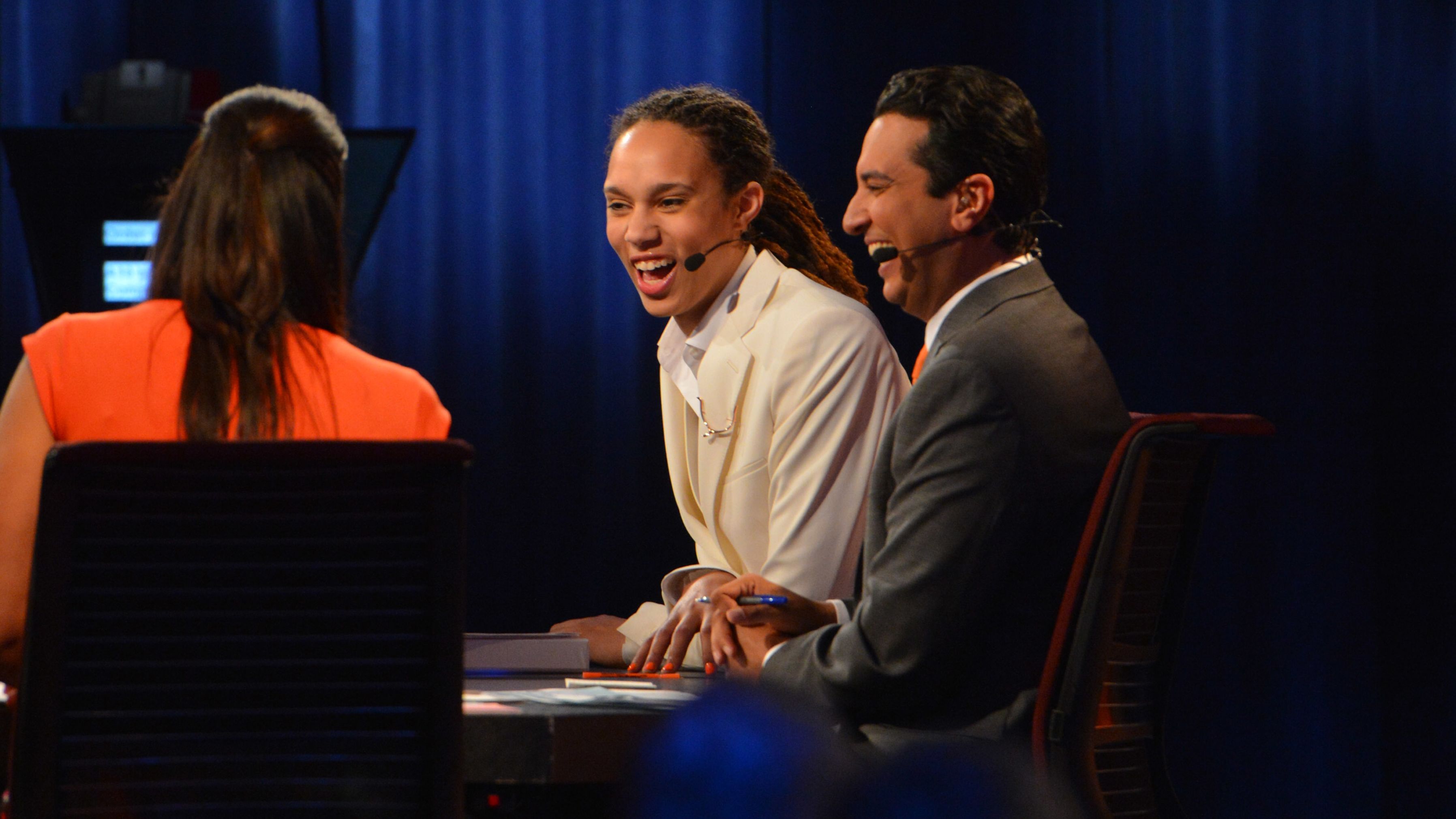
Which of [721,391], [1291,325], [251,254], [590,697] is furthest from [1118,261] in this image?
[251,254]

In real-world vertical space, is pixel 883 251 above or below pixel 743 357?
above

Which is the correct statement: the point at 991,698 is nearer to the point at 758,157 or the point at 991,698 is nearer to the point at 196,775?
the point at 196,775

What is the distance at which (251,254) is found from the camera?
3.90 feet

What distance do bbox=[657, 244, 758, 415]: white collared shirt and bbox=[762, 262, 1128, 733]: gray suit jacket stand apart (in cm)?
75

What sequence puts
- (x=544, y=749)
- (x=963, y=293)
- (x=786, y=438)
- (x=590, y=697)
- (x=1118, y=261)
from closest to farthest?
(x=544, y=749), (x=590, y=697), (x=963, y=293), (x=786, y=438), (x=1118, y=261)

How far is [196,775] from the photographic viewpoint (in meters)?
0.99

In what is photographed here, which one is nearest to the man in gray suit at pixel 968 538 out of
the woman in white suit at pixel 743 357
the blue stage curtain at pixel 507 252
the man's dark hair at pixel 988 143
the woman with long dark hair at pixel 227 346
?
the man's dark hair at pixel 988 143

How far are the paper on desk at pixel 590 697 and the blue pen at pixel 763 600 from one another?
172 mm

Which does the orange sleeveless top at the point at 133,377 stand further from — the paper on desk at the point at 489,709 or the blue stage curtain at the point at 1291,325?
the blue stage curtain at the point at 1291,325

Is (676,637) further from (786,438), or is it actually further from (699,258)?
(699,258)

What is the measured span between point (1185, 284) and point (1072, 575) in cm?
261

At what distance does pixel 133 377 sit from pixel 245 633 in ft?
0.92

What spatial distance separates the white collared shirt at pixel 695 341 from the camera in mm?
2197

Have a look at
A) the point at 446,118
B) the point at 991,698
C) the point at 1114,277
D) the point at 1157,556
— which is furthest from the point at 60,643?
the point at 1114,277
